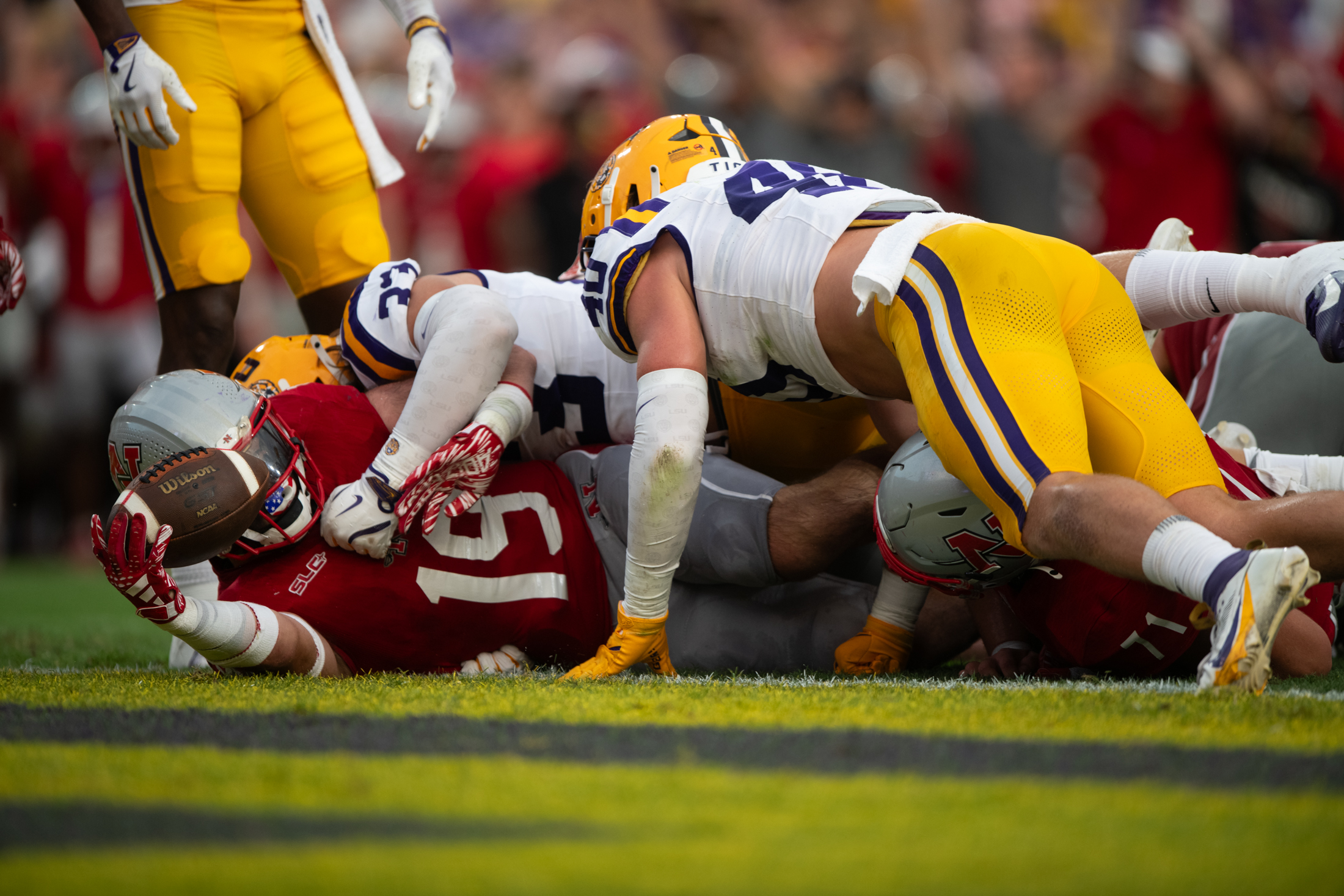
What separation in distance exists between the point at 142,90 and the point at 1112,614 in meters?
2.30

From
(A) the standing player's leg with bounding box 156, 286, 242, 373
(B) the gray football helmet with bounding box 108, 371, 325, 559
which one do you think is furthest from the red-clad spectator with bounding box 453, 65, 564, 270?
(B) the gray football helmet with bounding box 108, 371, 325, 559

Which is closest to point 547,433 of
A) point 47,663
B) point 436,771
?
point 47,663

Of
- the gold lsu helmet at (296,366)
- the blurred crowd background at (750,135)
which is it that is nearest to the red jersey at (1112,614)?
the gold lsu helmet at (296,366)

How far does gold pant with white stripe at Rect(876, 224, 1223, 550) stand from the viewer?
211 centimetres

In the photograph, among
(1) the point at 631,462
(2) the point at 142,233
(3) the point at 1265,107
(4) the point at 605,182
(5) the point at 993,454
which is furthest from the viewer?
(3) the point at 1265,107

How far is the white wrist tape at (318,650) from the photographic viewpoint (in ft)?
8.22

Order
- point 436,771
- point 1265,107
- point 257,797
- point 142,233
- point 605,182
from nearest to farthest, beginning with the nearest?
point 257,797 → point 436,771 → point 605,182 → point 142,233 → point 1265,107

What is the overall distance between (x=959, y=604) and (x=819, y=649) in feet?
0.98

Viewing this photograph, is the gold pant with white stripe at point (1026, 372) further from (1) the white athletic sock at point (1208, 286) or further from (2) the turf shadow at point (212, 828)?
(2) the turf shadow at point (212, 828)

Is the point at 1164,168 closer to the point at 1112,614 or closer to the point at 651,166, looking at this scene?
the point at 651,166

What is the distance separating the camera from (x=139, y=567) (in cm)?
226

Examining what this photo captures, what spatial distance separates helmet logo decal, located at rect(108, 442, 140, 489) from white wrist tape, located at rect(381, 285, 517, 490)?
45 centimetres

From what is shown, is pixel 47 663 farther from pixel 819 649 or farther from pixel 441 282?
pixel 819 649

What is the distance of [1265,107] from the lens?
565cm
